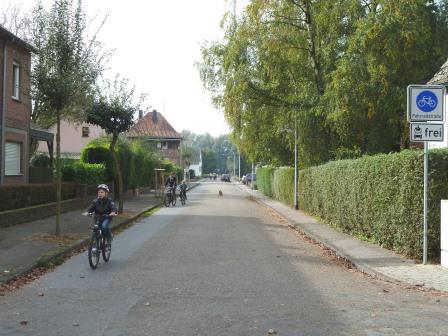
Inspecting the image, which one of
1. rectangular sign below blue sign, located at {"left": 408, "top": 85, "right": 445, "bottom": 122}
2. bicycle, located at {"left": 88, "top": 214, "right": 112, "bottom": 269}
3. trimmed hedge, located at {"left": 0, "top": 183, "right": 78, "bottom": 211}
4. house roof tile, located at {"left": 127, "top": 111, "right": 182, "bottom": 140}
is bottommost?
bicycle, located at {"left": 88, "top": 214, "right": 112, "bottom": 269}

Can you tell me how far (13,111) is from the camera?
22797mm

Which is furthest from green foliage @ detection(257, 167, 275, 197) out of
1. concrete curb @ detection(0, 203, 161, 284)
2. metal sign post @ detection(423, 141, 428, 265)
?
metal sign post @ detection(423, 141, 428, 265)

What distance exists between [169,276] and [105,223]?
2.18 m

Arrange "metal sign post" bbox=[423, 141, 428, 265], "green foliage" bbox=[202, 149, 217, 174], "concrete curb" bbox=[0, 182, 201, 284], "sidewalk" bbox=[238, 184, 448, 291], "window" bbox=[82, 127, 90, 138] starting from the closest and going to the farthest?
"sidewalk" bbox=[238, 184, 448, 291] → "concrete curb" bbox=[0, 182, 201, 284] → "metal sign post" bbox=[423, 141, 428, 265] → "window" bbox=[82, 127, 90, 138] → "green foliage" bbox=[202, 149, 217, 174]

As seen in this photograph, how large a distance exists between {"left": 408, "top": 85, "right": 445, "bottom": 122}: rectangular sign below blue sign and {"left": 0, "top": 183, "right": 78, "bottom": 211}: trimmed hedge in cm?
1171

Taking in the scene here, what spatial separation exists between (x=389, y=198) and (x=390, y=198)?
0.18 feet

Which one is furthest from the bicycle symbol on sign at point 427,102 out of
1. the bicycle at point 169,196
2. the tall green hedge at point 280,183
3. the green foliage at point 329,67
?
the bicycle at point 169,196

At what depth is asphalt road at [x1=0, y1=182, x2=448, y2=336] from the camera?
6.44 meters

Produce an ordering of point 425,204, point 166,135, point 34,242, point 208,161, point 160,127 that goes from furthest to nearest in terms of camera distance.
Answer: point 208,161, point 160,127, point 166,135, point 34,242, point 425,204

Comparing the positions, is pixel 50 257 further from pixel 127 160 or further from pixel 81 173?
pixel 127 160

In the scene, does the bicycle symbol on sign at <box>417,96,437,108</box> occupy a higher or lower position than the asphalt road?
higher

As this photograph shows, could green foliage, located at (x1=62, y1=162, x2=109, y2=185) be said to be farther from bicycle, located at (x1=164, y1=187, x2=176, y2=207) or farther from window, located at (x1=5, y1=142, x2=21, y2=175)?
bicycle, located at (x1=164, y1=187, x2=176, y2=207)

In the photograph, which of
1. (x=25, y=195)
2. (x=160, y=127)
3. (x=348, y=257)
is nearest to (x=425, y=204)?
(x=348, y=257)

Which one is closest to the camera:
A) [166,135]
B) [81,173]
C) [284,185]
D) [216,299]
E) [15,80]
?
[216,299]
